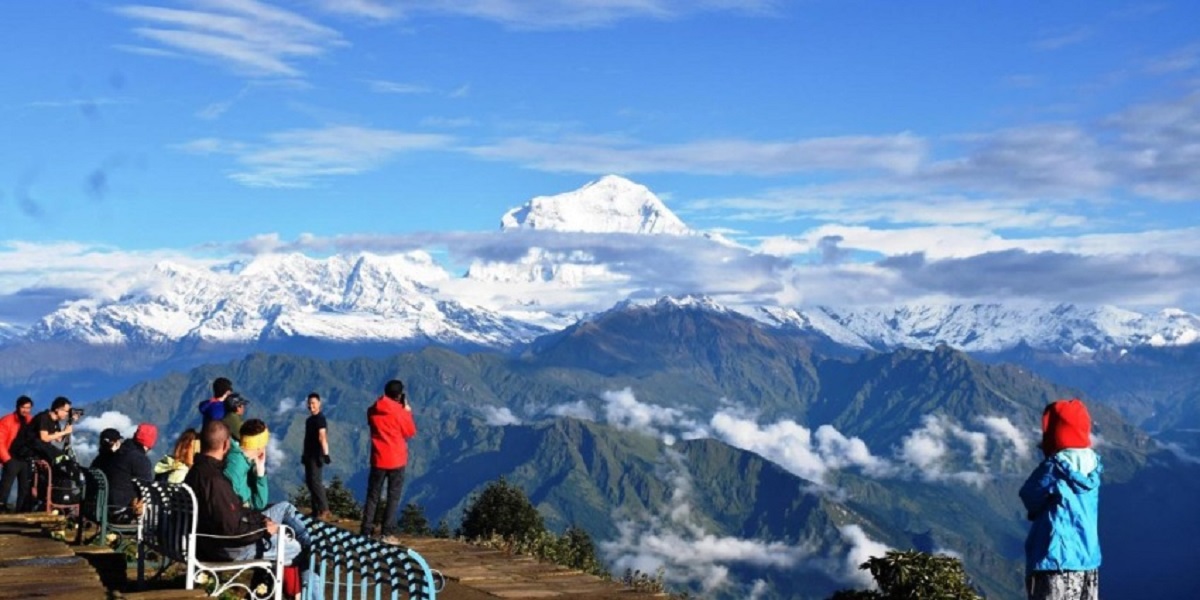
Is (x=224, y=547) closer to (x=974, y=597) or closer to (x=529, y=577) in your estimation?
(x=529, y=577)

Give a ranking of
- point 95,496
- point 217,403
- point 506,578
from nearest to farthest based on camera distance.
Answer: point 506,578
point 95,496
point 217,403

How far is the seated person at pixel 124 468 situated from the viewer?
62.6 ft

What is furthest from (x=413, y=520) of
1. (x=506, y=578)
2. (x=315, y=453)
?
(x=506, y=578)

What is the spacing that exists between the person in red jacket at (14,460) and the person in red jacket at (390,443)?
7.33 m

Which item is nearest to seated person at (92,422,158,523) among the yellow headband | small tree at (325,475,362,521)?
the yellow headband

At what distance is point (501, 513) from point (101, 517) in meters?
57.1

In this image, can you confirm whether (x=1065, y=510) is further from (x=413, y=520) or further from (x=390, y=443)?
(x=413, y=520)

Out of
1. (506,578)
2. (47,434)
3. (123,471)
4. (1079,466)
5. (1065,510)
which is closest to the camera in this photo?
(1079,466)

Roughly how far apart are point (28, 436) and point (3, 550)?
5958 millimetres

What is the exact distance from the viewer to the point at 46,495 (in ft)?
77.7

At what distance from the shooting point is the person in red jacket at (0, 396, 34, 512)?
78.4 feet

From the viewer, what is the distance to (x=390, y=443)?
20.3m

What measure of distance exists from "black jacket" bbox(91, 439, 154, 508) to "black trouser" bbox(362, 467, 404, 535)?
10.9 feet

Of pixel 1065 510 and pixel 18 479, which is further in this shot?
pixel 18 479
